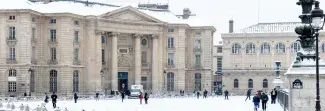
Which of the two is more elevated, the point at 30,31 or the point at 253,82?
the point at 30,31

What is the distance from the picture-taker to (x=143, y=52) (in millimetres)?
90188

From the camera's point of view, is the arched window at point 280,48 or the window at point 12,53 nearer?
the window at point 12,53

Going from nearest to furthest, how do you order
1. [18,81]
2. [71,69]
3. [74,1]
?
1. [18,81]
2. [71,69]
3. [74,1]

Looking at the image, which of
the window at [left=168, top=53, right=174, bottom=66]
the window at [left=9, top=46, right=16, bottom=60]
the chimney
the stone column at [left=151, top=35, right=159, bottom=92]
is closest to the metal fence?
the window at [left=9, top=46, right=16, bottom=60]

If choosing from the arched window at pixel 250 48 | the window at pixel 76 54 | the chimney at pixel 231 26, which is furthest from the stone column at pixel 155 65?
the chimney at pixel 231 26

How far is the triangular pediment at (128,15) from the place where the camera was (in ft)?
271

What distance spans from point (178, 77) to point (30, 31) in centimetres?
2392

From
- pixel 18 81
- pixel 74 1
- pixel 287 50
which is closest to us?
pixel 18 81

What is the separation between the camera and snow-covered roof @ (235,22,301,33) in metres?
101

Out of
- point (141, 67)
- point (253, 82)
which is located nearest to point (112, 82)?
point (141, 67)

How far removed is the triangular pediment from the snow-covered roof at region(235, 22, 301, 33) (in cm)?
2135

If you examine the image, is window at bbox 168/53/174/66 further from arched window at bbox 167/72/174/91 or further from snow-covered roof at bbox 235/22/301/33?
snow-covered roof at bbox 235/22/301/33

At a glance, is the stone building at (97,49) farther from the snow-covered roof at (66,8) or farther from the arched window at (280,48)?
the arched window at (280,48)

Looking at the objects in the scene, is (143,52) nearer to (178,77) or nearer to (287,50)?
(178,77)
